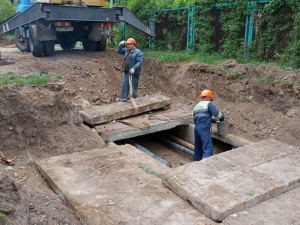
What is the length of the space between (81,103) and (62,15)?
329cm

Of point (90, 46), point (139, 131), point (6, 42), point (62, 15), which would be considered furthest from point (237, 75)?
point (6, 42)

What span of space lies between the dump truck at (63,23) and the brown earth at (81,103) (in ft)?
2.21

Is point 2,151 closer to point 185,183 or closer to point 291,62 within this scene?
point 185,183

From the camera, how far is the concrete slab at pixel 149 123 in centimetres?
669

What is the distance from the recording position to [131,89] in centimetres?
802

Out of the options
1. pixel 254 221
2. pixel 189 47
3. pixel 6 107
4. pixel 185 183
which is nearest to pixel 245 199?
pixel 254 221

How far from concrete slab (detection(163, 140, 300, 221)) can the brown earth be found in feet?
4.90

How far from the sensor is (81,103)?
788cm

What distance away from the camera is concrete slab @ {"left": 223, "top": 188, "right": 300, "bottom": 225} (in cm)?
361

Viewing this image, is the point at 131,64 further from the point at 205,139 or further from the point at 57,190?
the point at 57,190

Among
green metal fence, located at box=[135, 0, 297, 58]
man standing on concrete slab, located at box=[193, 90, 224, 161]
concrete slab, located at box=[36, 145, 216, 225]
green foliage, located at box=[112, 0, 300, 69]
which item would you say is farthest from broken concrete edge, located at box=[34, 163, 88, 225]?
green metal fence, located at box=[135, 0, 297, 58]

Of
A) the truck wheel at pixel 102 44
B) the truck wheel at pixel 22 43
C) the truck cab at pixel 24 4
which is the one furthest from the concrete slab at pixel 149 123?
the truck cab at pixel 24 4

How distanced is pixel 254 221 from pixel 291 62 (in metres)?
5.92

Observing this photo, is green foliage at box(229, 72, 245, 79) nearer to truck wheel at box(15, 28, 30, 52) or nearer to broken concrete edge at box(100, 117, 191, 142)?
broken concrete edge at box(100, 117, 191, 142)
